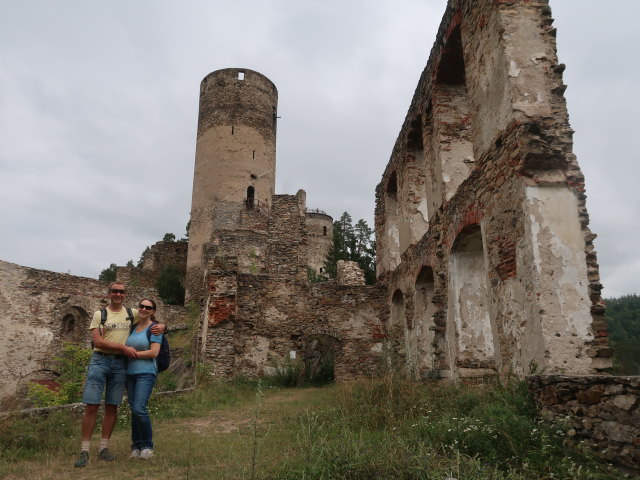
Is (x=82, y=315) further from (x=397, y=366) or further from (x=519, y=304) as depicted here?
(x=519, y=304)

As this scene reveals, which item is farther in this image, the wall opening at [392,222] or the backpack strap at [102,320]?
the wall opening at [392,222]

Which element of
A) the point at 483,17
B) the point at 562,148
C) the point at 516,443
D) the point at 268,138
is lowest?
the point at 516,443

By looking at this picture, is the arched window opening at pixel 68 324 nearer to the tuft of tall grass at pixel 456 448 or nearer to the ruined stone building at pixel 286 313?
the ruined stone building at pixel 286 313

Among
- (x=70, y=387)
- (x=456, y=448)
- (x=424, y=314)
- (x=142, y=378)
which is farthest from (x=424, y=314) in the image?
(x=70, y=387)

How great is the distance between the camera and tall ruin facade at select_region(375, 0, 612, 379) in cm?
491

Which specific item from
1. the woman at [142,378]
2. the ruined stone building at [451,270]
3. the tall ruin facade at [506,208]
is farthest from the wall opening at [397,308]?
the woman at [142,378]

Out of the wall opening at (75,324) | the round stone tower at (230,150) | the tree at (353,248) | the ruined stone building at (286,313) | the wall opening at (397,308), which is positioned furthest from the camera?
the round stone tower at (230,150)

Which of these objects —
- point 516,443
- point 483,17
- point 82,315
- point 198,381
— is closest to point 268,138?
point 82,315

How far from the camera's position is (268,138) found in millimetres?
29203

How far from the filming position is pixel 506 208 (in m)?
5.73

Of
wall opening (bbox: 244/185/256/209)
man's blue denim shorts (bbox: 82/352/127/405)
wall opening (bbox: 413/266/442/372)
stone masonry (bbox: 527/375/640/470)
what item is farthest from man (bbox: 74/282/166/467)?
wall opening (bbox: 244/185/256/209)

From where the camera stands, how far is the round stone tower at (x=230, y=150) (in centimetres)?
2723

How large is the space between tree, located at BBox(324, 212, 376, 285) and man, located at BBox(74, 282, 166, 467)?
16847 millimetres

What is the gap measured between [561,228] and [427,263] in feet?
13.1
